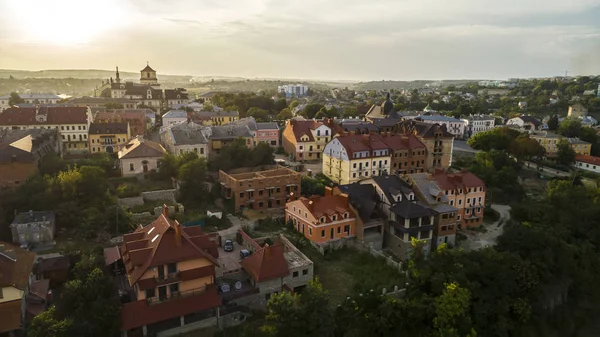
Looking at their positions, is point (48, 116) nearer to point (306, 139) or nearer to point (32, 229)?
point (32, 229)

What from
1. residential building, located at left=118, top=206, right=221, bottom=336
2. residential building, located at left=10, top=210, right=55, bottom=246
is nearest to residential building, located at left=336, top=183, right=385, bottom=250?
residential building, located at left=118, top=206, right=221, bottom=336

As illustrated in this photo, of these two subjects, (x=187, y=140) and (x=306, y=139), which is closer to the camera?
(x=187, y=140)

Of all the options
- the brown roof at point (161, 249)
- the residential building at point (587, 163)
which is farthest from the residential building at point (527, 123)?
the brown roof at point (161, 249)

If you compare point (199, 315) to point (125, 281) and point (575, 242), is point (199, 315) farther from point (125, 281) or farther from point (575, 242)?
point (575, 242)

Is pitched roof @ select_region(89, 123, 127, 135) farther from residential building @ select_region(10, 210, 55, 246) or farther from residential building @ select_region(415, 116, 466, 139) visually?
residential building @ select_region(415, 116, 466, 139)

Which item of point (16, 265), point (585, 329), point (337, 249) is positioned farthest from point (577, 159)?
point (16, 265)

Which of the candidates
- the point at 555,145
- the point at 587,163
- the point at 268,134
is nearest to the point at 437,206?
the point at 268,134

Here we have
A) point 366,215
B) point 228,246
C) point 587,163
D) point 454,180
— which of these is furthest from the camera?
point 587,163
